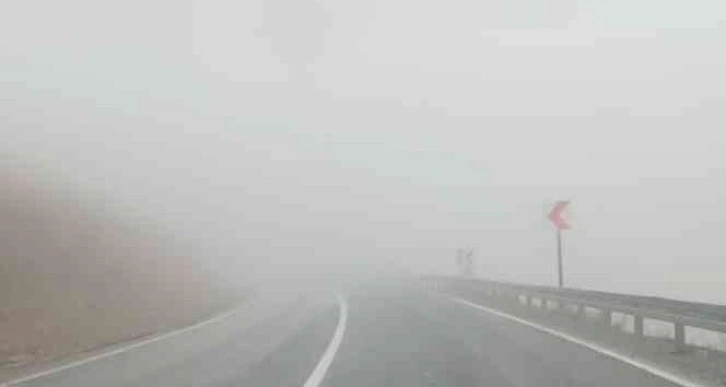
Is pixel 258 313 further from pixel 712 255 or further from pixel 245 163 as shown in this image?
pixel 245 163

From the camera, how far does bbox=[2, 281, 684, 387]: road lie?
15734 millimetres

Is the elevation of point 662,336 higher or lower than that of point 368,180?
lower

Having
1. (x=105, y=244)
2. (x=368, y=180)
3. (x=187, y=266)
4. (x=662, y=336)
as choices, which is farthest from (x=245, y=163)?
(x=662, y=336)

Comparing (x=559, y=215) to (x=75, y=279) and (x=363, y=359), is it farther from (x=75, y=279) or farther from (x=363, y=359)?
(x=363, y=359)

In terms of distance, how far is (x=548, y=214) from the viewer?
36000 millimetres

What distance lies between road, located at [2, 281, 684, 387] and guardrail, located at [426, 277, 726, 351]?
1.44 m

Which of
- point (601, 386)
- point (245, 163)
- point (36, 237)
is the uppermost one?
point (245, 163)

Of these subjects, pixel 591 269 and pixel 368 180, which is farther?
pixel 368 180

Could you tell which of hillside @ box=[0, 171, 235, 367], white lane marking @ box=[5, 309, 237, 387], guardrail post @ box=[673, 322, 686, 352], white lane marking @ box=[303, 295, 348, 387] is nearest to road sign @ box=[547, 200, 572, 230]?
white lane marking @ box=[303, 295, 348, 387]

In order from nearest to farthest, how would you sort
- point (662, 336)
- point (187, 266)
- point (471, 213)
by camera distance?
point (662, 336)
point (187, 266)
point (471, 213)

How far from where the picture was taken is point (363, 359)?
1891 centimetres

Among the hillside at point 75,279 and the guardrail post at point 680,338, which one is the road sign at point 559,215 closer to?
the hillside at point 75,279

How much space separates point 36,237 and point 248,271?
51.2m

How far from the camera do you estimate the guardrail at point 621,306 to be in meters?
19.2
